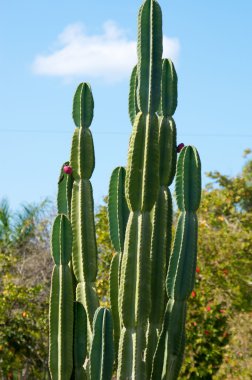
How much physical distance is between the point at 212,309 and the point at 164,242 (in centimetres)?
564

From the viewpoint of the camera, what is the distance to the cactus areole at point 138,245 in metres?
5.34

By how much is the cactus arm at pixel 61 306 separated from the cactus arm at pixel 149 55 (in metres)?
0.95

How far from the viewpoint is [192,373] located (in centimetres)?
1117

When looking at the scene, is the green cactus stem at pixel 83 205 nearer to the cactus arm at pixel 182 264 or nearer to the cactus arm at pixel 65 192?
the cactus arm at pixel 65 192

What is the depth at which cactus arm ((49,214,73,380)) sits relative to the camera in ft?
18.8

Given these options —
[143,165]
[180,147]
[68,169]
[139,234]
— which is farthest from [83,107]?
[139,234]

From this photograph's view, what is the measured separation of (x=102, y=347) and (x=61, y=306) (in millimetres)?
503

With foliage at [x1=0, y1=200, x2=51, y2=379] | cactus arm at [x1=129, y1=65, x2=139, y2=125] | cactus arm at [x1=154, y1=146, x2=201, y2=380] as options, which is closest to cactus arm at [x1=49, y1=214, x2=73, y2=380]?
cactus arm at [x1=154, y1=146, x2=201, y2=380]

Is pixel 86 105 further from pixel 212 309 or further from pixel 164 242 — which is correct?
pixel 212 309

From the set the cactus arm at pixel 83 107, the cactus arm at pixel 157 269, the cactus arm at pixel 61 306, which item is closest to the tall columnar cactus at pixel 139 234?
the cactus arm at pixel 157 269

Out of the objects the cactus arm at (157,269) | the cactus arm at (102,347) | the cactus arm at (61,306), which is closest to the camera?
the cactus arm at (102,347)

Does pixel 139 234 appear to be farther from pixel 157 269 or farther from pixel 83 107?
pixel 83 107

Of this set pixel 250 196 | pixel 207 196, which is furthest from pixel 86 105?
pixel 250 196

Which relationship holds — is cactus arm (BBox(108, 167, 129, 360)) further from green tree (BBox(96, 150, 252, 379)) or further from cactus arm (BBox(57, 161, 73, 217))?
green tree (BBox(96, 150, 252, 379))
